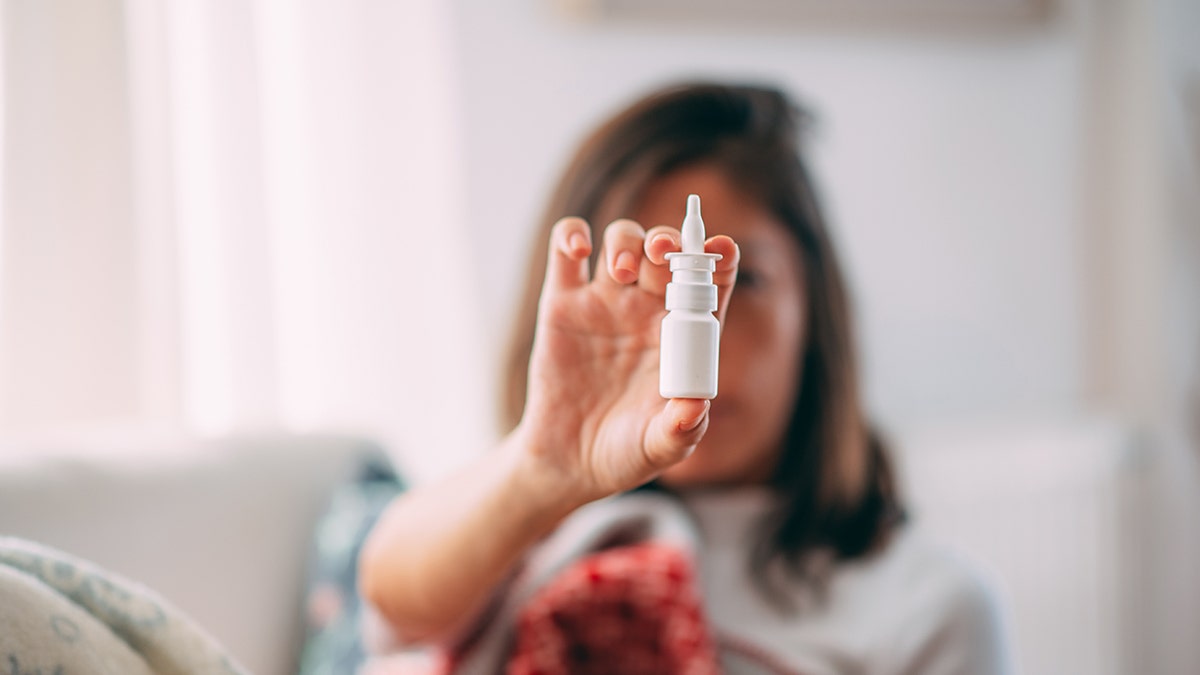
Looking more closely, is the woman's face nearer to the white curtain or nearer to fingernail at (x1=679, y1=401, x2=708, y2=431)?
fingernail at (x1=679, y1=401, x2=708, y2=431)

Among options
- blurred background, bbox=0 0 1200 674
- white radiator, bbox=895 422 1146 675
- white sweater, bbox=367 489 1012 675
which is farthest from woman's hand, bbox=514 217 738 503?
white radiator, bbox=895 422 1146 675

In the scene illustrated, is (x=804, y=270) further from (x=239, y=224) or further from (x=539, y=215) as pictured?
(x=239, y=224)

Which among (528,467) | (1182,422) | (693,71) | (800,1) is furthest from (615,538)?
(1182,422)

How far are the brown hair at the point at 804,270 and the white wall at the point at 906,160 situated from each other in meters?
0.59

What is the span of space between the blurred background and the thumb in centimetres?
54

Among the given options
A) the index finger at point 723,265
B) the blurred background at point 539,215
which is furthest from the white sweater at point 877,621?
the index finger at point 723,265

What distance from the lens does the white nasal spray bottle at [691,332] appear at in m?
0.27

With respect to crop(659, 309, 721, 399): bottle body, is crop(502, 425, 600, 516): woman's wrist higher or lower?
lower

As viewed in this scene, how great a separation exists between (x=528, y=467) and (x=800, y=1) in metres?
1.08

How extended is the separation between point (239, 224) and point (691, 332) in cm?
80

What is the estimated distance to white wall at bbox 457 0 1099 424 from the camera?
3.98ft

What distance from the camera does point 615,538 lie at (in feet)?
2.14

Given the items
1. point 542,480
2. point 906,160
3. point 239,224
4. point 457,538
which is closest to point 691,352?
point 542,480

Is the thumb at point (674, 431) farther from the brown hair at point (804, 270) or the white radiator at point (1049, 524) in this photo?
the white radiator at point (1049, 524)
